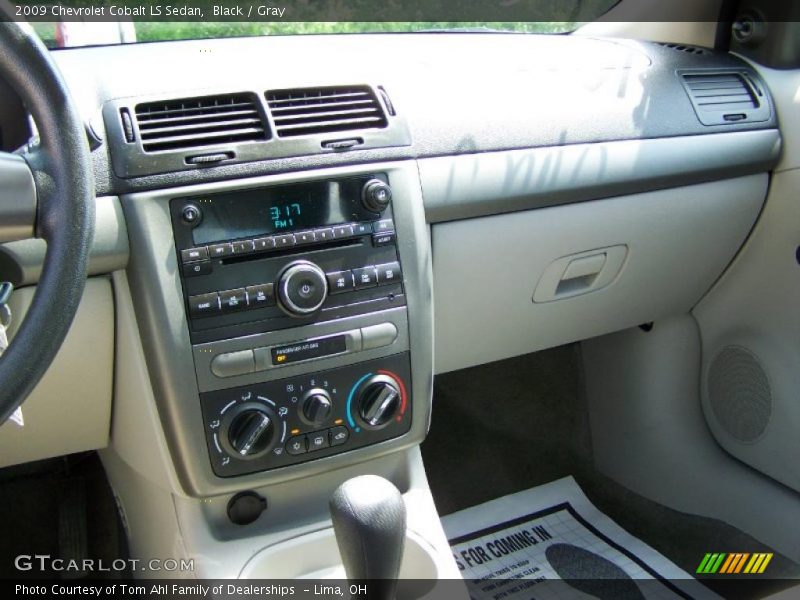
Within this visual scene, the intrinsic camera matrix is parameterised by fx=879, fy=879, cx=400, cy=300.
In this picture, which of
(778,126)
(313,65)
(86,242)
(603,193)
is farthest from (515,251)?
(86,242)

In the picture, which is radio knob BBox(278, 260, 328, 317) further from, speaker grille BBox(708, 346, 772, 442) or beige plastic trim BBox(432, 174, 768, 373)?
speaker grille BBox(708, 346, 772, 442)

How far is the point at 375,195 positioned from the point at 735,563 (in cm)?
108

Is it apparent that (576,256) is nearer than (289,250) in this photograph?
No

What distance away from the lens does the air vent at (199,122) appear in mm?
1047

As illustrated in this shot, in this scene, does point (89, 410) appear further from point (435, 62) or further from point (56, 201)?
point (435, 62)

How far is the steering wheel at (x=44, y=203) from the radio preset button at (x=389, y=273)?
16.7 inches

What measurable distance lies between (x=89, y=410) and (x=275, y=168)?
448 mm

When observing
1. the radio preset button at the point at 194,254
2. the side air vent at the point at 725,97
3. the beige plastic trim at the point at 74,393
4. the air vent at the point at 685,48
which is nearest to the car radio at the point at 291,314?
the radio preset button at the point at 194,254

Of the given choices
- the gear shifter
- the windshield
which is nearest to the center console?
the gear shifter

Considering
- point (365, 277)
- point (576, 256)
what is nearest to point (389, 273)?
point (365, 277)

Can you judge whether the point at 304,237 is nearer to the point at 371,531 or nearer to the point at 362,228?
the point at 362,228

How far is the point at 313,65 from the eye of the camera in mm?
1200

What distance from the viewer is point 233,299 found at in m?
1.06

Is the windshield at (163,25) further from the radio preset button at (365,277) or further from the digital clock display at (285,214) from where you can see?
the radio preset button at (365,277)
